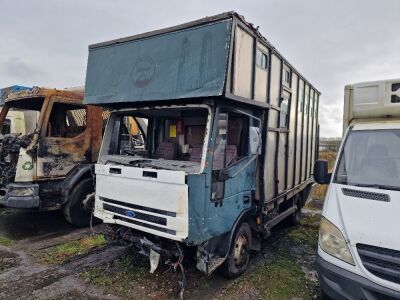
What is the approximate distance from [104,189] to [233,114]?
6.65 ft

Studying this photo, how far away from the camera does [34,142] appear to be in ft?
19.9

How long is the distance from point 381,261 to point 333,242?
44 centimetres

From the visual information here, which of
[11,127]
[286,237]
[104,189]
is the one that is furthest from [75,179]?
[286,237]

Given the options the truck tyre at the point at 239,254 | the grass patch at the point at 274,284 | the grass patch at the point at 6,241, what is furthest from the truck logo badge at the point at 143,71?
the grass patch at the point at 6,241

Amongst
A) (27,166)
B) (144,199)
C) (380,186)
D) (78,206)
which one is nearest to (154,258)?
(144,199)

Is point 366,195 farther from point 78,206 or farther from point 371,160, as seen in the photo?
point 78,206

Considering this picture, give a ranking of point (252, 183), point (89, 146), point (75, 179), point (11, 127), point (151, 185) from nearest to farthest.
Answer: point (151, 185), point (252, 183), point (75, 179), point (89, 146), point (11, 127)

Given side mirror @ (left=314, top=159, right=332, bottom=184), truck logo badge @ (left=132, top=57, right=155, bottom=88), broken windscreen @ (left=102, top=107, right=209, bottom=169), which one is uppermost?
truck logo badge @ (left=132, top=57, right=155, bottom=88)

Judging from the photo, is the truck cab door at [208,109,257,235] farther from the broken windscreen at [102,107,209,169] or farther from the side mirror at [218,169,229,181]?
the broken windscreen at [102,107,209,169]

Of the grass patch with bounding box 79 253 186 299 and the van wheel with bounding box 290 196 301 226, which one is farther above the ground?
the van wheel with bounding box 290 196 301 226

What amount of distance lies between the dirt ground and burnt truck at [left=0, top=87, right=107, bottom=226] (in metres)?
0.69

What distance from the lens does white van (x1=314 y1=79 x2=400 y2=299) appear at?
9.62ft

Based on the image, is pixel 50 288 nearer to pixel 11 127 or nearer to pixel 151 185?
pixel 151 185

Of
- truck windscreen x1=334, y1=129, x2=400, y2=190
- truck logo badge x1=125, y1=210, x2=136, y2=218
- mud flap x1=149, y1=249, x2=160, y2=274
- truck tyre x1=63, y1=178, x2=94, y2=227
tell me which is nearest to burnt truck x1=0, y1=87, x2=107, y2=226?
truck tyre x1=63, y1=178, x2=94, y2=227
